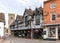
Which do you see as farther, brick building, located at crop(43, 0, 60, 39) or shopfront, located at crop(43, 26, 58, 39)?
brick building, located at crop(43, 0, 60, 39)

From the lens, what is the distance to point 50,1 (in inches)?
1608

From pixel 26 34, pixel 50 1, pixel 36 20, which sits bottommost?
pixel 26 34

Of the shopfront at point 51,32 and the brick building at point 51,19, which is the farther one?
the brick building at point 51,19

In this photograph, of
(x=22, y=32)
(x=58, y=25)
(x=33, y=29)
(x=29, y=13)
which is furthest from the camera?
(x=22, y=32)

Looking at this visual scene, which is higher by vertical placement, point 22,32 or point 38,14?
point 38,14

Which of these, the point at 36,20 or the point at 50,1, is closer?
the point at 50,1

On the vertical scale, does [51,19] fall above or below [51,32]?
above

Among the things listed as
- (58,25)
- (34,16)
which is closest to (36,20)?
(34,16)

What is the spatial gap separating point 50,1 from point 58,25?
240 inches

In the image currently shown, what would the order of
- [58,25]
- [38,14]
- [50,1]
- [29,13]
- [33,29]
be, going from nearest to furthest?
[58,25]
[50,1]
[38,14]
[33,29]
[29,13]

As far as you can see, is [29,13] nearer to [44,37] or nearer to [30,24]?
[30,24]

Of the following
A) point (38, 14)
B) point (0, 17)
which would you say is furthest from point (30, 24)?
point (0, 17)

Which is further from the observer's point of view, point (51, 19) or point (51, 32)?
point (51, 19)

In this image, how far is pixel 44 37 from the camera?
41969 mm
